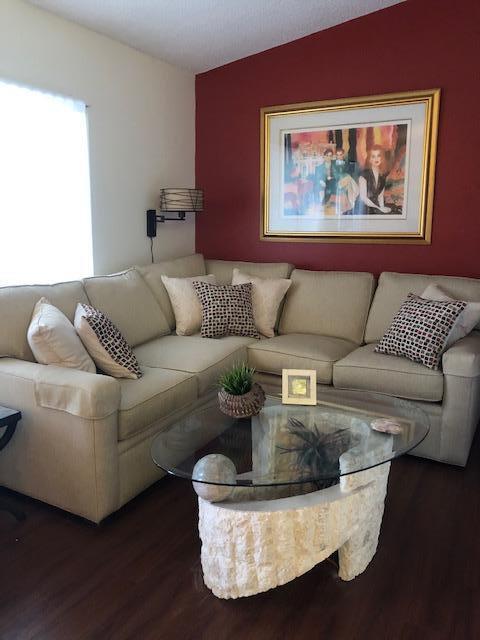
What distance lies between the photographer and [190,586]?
1854 mm

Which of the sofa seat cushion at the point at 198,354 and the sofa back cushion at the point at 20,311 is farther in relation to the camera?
the sofa seat cushion at the point at 198,354

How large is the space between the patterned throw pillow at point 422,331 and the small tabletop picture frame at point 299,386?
816 mm

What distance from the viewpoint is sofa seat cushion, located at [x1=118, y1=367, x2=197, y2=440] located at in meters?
2.25

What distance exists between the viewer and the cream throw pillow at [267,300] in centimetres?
354

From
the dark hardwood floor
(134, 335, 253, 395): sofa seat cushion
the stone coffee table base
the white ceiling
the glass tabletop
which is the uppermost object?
the white ceiling

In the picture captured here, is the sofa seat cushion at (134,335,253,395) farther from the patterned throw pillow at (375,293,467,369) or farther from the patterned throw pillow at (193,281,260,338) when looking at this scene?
the patterned throw pillow at (375,293,467,369)

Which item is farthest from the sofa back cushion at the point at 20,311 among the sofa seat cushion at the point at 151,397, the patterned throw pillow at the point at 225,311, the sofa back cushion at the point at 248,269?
the sofa back cushion at the point at 248,269

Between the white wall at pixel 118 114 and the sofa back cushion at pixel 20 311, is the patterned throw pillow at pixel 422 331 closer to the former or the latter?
the sofa back cushion at pixel 20 311

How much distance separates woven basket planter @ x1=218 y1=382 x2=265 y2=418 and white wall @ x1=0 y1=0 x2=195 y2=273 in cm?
164

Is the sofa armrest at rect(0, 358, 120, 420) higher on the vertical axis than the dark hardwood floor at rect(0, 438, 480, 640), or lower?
higher

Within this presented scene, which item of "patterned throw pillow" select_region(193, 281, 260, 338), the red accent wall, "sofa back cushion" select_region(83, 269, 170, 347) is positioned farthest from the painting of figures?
"sofa back cushion" select_region(83, 269, 170, 347)

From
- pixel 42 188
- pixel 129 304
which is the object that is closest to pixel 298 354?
pixel 129 304

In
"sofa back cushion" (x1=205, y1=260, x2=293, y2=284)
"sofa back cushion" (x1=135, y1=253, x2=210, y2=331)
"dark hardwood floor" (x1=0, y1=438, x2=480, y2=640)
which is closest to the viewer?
"dark hardwood floor" (x1=0, y1=438, x2=480, y2=640)

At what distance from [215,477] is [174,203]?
245 cm
